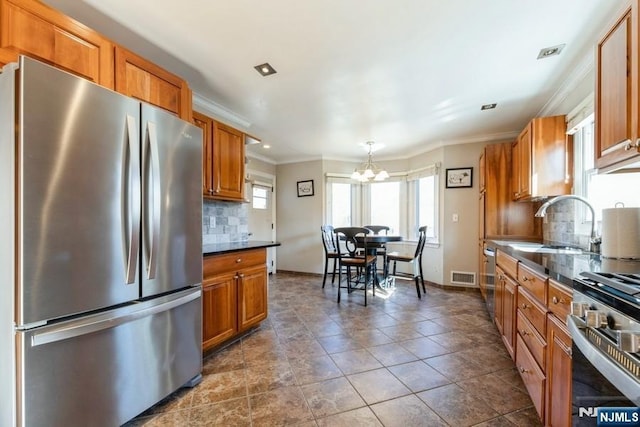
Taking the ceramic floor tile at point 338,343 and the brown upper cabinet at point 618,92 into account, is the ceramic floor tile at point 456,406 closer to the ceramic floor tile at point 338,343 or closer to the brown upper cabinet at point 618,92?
the ceramic floor tile at point 338,343

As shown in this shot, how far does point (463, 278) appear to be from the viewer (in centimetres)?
436

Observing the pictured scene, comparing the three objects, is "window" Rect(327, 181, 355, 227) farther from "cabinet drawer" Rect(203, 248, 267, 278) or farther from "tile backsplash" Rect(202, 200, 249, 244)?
"cabinet drawer" Rect(203, 248, 267, 278)

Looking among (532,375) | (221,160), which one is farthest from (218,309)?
(532,375)

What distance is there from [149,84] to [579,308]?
259cm

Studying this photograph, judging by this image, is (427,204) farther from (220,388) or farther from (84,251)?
(84,251)

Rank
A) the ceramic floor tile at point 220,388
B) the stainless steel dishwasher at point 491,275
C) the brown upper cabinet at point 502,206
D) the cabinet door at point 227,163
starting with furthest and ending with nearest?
the brown upper cabinet at point 502,206 → the stainless steel dishwasher at point 491,275 → the cabinet door at point 227,163 → the ceramic floor tile at point 220,388

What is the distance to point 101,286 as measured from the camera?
1318 millimetres

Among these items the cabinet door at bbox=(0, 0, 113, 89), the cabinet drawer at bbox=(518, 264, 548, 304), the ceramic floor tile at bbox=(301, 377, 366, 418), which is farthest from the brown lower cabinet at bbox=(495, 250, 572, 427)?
the cabinet door at bbox=(0, 0, 113, 89)

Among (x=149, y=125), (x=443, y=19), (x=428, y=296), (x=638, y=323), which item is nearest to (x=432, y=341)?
(x=428, y=296)

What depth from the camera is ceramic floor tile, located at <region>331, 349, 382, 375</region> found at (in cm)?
211

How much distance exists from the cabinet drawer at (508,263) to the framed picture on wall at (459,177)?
6.58 ft

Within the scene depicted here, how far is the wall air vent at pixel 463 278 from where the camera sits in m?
4.29

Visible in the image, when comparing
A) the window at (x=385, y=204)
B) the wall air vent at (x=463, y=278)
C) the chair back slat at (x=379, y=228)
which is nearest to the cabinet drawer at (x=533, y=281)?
the wall air vent at (x=463, y=278)
